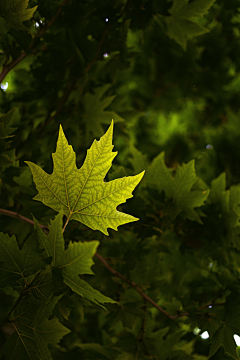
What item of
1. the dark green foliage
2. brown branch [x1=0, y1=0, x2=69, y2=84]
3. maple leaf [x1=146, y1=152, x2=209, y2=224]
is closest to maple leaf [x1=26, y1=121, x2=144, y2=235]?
the dark green foliage

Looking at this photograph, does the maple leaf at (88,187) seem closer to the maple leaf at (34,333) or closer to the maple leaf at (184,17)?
the maple leaf at (34,333)

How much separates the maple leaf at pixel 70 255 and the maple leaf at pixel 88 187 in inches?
3.2

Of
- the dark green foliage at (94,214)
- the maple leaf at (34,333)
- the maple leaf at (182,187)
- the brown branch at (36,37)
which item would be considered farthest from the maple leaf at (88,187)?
the brown branch at (36,37)

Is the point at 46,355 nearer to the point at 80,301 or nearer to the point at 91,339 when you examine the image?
the point at 80,301

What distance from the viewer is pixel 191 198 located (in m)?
0.97

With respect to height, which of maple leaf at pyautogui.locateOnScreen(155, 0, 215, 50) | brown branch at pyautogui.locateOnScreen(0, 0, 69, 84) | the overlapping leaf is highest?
brown branch at pyautogui.locateOnScreen(0, 0, 69, 84)

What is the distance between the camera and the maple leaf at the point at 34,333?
1.78 feet

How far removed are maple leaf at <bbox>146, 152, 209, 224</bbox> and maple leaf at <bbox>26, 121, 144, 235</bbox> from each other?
1.40 ft

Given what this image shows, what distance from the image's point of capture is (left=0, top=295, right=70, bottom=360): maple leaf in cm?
54

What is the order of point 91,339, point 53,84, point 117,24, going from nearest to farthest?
1. point 117,24
2. point 53,84
3. point 91,339

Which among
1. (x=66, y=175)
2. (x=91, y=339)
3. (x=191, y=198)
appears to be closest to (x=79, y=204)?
(x=66, y=175)

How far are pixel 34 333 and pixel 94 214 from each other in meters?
0.25

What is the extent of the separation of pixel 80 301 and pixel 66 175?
0.42 metres

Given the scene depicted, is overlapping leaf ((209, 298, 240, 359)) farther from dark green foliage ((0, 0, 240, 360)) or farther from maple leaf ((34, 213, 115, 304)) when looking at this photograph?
maple leaf ((34, 213, 115, 304))
